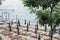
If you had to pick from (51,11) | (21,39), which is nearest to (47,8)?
(51,11)

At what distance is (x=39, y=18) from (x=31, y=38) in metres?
7.19

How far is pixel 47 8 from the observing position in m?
9.62

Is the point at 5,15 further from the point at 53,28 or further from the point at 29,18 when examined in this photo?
the point at 53,28

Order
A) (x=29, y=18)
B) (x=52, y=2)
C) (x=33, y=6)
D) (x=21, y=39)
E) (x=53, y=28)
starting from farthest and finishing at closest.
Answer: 1. (x=29, y=18)
2. (x=21, y=39)
3. (x=53, y=28)
4. (x=33, y=6)
5. (x=52, y=2)

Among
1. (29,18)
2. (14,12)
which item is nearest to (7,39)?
(29,18)

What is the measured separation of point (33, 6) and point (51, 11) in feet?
3.43

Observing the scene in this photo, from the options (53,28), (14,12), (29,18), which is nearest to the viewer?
(53,28)

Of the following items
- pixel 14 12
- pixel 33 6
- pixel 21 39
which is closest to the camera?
pixel 33 6

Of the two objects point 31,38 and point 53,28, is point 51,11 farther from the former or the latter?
point 31,38

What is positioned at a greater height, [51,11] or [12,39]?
[51,11]

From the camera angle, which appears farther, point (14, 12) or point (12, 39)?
point (14, 12)

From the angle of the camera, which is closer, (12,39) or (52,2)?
(52,2)

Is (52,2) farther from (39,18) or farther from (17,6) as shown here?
(17,6)

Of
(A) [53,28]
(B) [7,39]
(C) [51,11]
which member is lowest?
(B) [7,39]
